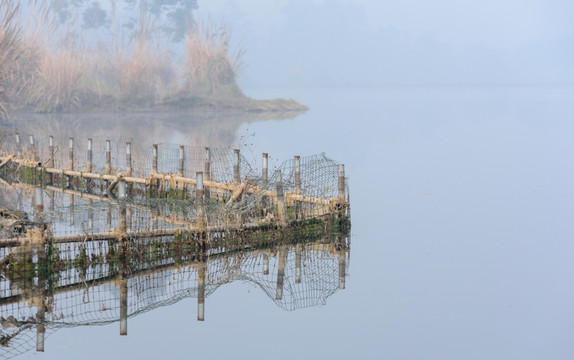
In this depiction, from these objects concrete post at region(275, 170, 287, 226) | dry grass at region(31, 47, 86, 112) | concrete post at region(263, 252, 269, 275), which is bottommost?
concrete post at region(263, 252, 269, 275)

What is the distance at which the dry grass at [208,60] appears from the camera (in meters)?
53.0

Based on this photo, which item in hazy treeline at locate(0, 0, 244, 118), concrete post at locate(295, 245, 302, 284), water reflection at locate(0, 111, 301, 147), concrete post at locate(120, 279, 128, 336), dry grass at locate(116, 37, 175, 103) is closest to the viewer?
concrete post at locate(120, 279, 128, 336)

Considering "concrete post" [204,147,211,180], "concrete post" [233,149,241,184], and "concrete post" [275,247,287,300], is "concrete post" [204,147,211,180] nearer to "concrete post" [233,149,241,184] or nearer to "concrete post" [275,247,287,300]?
"concrete post" [233,149,241,184]

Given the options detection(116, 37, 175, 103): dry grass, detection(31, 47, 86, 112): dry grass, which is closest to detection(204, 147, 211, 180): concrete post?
detection(31, 47, 86, 112): dry grass

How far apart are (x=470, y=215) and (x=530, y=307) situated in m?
8.00

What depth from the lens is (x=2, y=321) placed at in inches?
458

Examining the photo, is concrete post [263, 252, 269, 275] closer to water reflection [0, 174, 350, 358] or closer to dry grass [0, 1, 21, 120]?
water reflection [0, 174, 350, 358]

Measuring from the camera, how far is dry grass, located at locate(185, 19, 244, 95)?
5300cm

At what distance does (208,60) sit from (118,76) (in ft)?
18.9

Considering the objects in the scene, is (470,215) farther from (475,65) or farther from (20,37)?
(475,65)

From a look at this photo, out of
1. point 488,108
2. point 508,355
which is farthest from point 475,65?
point 508,355

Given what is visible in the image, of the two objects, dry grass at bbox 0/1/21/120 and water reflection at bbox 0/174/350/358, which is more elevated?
dry grass at bbox 0/1/21/120

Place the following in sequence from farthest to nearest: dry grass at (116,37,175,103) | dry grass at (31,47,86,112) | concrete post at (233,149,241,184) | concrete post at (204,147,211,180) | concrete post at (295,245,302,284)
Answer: dry grass at (116,37,175,103) → dry grass at (31,47,86,112) → concrete post at (204,147,211,180) → concrete post at (233,149,241,184) → concrete post at (295,245,302,284)

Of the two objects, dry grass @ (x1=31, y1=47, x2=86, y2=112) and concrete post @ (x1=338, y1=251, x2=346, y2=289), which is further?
dry grass @ (x1=31, y1=47, x2=86, y2=112)
